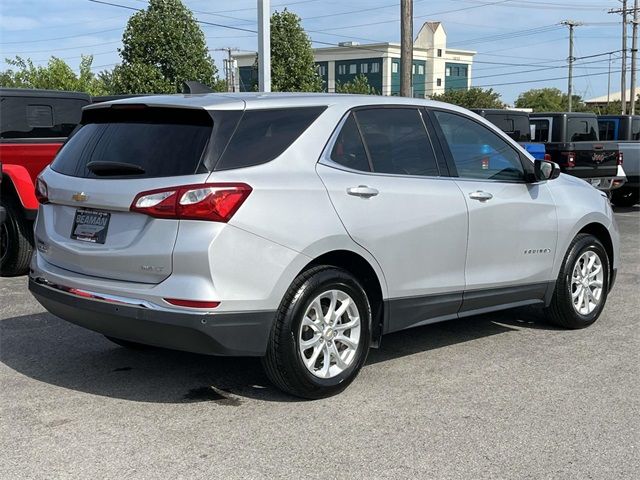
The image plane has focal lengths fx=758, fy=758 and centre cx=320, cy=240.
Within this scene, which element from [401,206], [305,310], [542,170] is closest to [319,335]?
[305,310]

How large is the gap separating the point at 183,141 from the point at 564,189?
3.33 m

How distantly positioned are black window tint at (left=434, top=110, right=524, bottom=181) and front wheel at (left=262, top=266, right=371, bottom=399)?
4.61ft

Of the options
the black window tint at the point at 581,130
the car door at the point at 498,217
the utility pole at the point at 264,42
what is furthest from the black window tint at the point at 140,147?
the black window tint at the point at 581,130

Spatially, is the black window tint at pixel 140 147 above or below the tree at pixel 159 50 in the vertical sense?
below

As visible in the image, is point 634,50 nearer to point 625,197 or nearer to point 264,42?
point 625,197

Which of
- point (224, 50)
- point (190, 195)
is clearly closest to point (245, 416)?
point (190, 195)

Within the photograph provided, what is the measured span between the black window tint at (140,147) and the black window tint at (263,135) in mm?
166

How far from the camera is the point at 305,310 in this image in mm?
4324

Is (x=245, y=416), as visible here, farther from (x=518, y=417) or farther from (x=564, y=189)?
(x=564, y=189)

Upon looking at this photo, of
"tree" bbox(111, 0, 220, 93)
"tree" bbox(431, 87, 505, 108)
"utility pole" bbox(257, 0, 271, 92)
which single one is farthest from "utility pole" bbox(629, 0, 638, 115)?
"utility pole" bbox(257, 0, 271, 92)

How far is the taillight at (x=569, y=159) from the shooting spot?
14719mm

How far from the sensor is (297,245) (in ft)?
13.9

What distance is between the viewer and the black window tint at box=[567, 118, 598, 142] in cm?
1622

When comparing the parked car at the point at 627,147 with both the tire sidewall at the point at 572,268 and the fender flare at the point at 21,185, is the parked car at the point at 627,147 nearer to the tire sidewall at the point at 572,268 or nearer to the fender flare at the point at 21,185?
the tire sidewall at the point at 572,268
